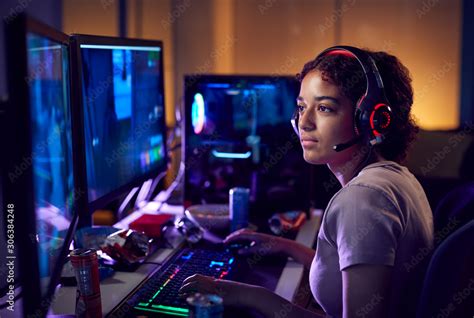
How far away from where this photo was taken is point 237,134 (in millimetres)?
1993

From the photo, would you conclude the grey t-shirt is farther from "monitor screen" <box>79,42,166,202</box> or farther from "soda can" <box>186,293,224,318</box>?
"monitor screen" <box>79,42,166,202</box>

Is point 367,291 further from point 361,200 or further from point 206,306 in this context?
point 206,306

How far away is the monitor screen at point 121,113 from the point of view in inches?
52.8

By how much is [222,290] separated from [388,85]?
586mm

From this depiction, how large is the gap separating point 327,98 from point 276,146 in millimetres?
822

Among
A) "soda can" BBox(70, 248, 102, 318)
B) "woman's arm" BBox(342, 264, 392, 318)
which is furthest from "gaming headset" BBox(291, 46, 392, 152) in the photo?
"soda can" BBox(70, 248, 102, 318)

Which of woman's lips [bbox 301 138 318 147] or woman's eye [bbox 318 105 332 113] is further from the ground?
woman's eye [bbox 318 105 332 113]

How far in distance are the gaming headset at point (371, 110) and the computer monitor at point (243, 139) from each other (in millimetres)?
796

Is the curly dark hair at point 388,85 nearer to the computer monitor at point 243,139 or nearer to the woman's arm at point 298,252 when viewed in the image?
the woman's arm at point 298,252

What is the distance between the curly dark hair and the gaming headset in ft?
0.08

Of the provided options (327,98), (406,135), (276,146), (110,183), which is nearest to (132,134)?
(110,183)

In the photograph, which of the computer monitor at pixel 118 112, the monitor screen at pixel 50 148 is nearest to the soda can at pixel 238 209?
the computer monitor at pixel 118 112

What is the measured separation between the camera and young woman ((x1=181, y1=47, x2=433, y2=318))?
3.19 ft

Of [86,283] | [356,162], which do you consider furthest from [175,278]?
[356,162]
